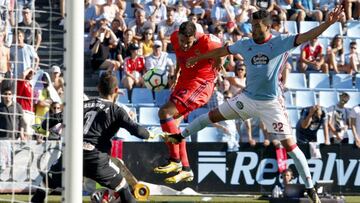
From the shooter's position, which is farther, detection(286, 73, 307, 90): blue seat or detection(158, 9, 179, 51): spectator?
detection(286, 73, 307, 90): blue seat

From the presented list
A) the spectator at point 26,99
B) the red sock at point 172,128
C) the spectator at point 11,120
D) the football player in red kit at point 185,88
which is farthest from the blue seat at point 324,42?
the spectator at point 11,120

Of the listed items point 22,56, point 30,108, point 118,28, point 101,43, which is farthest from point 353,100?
point 22,56

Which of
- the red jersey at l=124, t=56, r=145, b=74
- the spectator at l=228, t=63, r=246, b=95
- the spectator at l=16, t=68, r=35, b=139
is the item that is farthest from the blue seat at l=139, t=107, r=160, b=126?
the spectator at l=16, t=68, r=35, b=139

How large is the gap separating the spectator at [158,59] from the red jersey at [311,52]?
11.0 feet

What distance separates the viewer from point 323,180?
2180 centimetres

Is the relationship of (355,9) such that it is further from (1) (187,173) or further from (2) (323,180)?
(1) (187,173)

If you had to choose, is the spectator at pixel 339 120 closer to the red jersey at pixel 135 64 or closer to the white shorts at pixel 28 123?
the red jersey at pixel 135 64

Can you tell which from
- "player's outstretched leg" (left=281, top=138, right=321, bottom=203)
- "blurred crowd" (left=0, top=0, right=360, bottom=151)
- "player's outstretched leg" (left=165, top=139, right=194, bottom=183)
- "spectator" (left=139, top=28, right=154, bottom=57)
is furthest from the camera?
"spectator" (left=139, top=28, right=154, bottom=57)

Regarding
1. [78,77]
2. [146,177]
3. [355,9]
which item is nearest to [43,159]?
[78,77]

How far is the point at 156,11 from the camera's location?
80.6 feet

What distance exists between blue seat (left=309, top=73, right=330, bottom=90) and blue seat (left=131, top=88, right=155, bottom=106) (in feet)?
12.7

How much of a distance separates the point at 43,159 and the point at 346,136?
504 inches

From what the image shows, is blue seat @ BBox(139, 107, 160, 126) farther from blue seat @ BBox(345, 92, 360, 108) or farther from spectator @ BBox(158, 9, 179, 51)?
blue seat @ BBox(345, 92, 360, 108)

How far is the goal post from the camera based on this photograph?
10.1 m
